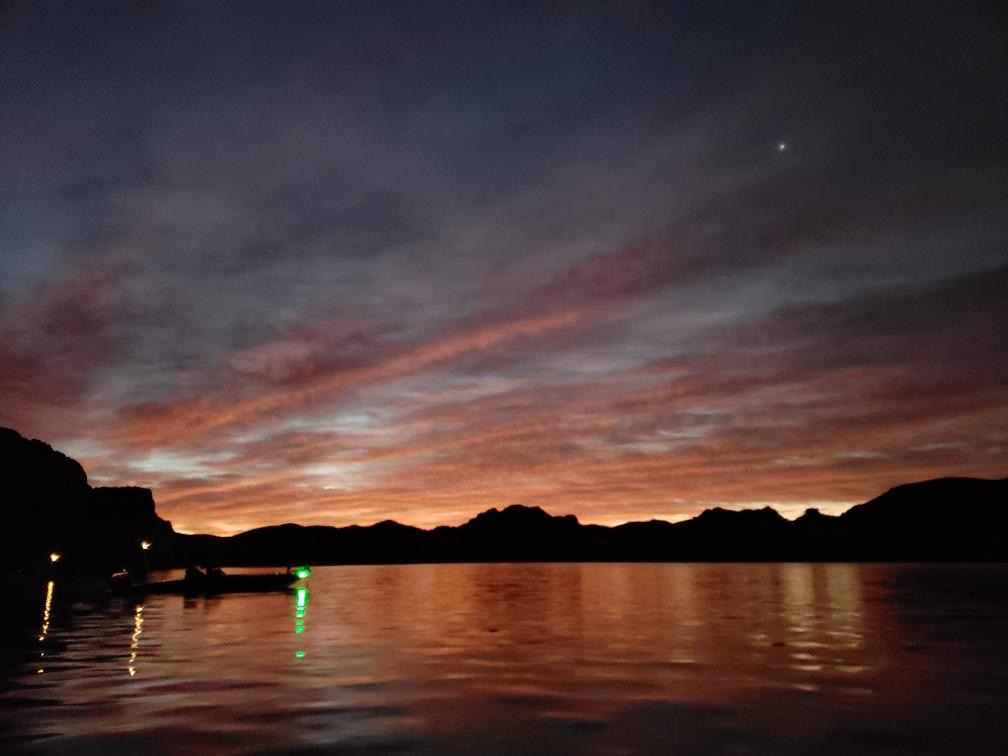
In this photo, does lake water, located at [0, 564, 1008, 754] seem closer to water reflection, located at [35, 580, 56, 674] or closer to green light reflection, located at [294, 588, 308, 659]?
water reflection, located at [35, 580, 56, 674]

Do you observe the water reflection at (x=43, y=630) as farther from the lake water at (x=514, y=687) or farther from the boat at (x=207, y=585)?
the boat at (x=207, y=585)

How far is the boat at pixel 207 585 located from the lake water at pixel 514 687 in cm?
3093

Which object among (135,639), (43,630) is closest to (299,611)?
(43,630)

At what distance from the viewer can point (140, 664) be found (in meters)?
27.8

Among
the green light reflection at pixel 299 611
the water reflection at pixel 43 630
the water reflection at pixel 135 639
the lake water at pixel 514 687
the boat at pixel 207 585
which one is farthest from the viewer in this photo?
the boat at pixel 207 585

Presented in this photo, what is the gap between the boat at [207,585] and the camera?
75.6 m

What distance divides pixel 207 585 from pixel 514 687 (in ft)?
205

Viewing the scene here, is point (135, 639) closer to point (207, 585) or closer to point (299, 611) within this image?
point (299, 611)

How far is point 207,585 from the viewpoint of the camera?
7644 cm

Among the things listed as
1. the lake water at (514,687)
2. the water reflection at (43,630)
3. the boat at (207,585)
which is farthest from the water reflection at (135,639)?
the boat at (207,585)

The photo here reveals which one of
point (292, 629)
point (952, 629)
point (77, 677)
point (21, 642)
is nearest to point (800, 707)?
point (77, 677)

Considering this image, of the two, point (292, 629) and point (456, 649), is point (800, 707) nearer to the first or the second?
point (456, 649)

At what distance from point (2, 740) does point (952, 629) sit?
42.2m

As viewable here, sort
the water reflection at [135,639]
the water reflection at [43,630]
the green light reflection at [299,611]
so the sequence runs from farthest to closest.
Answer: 1. the green light reflection at [299,611]
2. the water reflection at [135,639]
3. the water reflection at [43,630]
